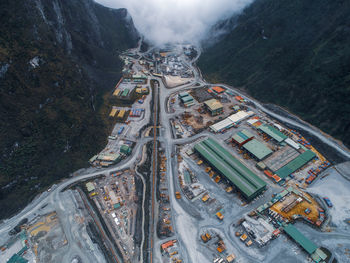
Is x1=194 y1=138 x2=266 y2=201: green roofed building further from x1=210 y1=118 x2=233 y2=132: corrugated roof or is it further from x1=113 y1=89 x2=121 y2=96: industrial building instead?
x1=113 y1=89 x2=121 y2=96: industrial building

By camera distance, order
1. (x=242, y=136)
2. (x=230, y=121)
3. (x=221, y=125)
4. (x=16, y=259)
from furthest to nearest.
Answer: (x=230, y=121), (x=221, y=125), (x=242, y=136), (x=16, y=259)

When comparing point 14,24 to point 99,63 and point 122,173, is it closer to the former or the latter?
point 99,63

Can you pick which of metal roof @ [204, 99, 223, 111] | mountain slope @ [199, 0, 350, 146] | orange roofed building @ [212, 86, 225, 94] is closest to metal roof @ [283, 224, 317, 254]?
mountain slope @ [199, 0, 350, 146]

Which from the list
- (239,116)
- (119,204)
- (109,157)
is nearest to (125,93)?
(109,157)

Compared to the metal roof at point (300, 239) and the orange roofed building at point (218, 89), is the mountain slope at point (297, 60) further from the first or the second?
the metal roof at point (300, 239)

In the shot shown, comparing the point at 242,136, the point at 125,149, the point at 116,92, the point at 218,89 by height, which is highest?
the point at 116,92

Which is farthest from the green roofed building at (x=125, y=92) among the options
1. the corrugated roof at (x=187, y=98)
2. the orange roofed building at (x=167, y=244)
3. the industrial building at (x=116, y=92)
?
the orange roofed building at (x=167, y=244)

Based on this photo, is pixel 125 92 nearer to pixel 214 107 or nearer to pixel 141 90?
pixel 141 90
